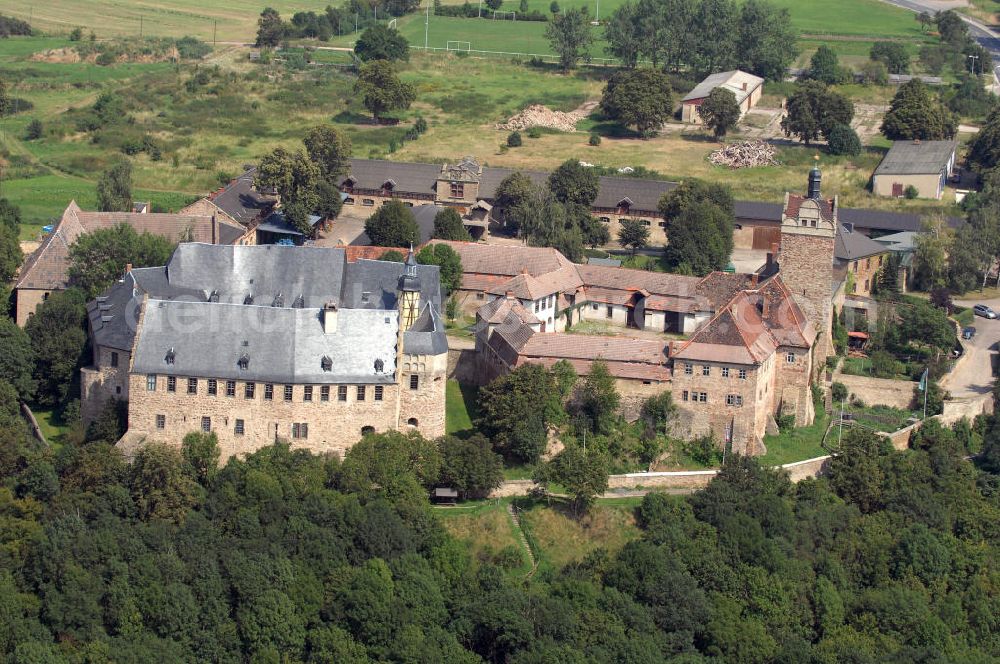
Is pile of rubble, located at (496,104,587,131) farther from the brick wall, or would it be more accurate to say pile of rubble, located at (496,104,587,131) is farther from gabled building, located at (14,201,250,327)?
the brick wall

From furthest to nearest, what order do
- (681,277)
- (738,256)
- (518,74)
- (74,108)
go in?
1. (518,74)
2. (74,108)
3. (738,256)
4. (681,277)

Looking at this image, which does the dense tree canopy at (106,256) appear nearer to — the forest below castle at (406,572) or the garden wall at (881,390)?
the forest below castle at (406,572)

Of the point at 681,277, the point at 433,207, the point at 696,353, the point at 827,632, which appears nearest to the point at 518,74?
the point at 433,207

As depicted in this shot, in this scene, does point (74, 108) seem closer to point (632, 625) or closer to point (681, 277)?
point (681, 277)

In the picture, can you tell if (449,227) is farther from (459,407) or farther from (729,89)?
(729,89)

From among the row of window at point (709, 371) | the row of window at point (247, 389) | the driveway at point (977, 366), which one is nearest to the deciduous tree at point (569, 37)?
the driveway at point (977, 366)

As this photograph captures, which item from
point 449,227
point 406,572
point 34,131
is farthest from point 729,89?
point 406,572
